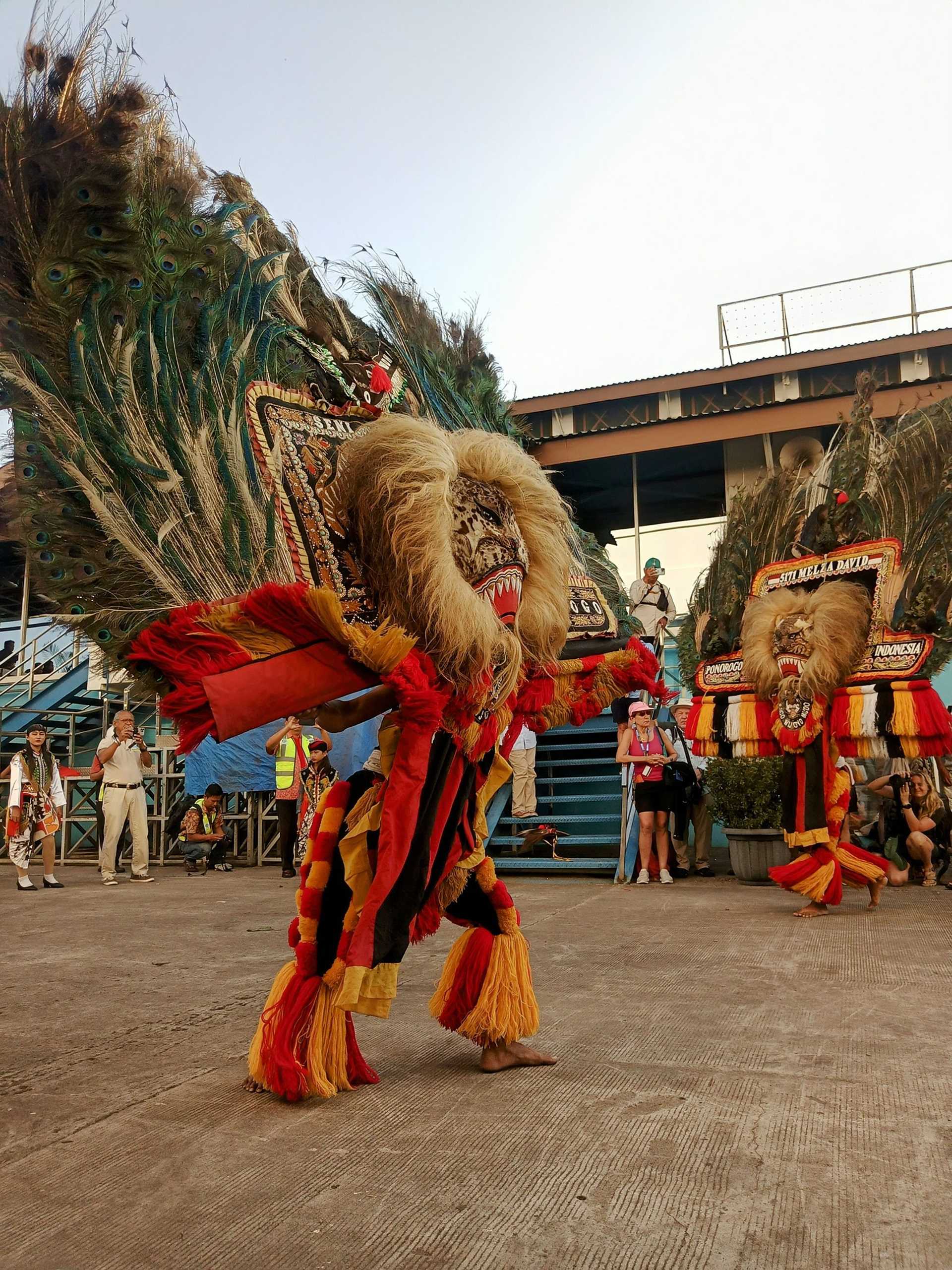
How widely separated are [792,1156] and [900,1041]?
1167 mm

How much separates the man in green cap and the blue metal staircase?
1.09 meters

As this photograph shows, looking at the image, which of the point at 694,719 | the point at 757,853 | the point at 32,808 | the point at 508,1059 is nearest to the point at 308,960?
the point at 508,1059

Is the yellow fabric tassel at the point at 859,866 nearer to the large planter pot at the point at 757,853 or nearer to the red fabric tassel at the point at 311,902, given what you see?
the large planter pot at the point at 757,853

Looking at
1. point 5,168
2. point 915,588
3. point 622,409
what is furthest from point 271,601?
point 622,409

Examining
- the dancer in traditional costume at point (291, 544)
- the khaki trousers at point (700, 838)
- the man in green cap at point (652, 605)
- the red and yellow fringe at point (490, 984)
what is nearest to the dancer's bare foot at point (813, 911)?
the khaki trousers at point (700, 838)

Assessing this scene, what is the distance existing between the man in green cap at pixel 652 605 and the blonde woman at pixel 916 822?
2.98m

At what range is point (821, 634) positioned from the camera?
A: 20.8ft

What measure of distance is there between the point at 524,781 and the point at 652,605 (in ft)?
8.63

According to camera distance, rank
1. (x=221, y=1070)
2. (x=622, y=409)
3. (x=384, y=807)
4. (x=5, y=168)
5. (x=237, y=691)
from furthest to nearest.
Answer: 1. (x=622, y=409)
2. (x=5, y=168)
3. (x=221, y=1070)
4. (x=384, y=807)
5. (x=237, y=691)

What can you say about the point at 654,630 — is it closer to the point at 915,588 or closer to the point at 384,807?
the point at 915,588

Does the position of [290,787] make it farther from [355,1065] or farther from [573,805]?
[355,1065]

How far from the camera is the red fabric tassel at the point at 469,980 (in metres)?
3.10

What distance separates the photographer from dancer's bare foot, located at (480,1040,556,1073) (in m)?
3.01

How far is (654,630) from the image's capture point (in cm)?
1046
